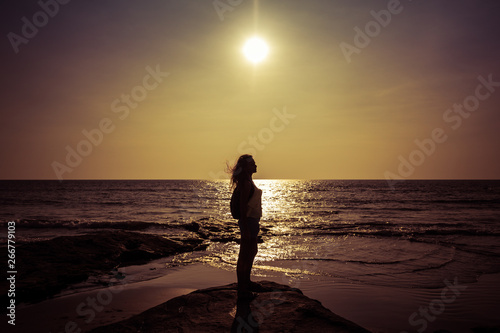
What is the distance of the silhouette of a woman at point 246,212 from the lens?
5098 mm

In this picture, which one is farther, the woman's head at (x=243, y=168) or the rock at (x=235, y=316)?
the woman's head at (x=243, y=168)

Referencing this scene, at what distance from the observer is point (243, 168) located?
17.1 feet

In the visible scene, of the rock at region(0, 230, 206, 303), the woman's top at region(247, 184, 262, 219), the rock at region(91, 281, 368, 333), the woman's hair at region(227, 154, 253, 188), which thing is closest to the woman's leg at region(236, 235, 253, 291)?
the rock at region(91, 281, 368, 333)

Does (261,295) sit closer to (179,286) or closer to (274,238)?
(179,286)

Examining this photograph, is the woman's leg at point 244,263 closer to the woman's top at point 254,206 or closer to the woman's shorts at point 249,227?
the woman's shorts at point 249,227

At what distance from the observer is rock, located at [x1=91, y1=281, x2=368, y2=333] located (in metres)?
4.02

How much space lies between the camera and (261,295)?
5.27 metres

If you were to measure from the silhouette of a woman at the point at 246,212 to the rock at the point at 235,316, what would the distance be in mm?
386

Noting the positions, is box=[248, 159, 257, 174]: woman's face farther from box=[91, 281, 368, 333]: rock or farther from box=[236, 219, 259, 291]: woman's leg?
box=[91, 281, 368, 333]: rock

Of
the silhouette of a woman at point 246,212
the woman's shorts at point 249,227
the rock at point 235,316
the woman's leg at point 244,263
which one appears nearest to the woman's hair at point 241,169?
the silhouette of a woman at point 246,212

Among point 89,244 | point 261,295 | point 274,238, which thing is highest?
point 274,238

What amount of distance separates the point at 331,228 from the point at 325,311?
1663 cm

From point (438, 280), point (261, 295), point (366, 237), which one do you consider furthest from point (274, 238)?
point (261, 295)

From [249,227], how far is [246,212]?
1.10 ft
